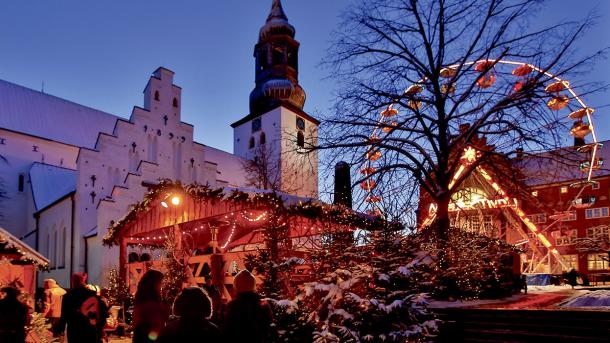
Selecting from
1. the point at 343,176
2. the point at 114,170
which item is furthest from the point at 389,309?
the point at 114,170

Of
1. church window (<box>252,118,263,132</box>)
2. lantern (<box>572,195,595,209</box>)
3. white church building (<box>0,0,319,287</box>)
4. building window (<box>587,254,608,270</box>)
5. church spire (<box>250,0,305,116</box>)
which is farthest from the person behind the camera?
church window (<box>252,118,263,132</box>)

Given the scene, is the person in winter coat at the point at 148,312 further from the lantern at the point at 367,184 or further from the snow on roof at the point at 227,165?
the snow on roof at the point at 227,165

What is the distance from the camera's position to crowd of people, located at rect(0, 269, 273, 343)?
3207mm

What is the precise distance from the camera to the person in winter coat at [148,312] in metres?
4.19

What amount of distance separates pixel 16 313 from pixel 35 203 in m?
31.9

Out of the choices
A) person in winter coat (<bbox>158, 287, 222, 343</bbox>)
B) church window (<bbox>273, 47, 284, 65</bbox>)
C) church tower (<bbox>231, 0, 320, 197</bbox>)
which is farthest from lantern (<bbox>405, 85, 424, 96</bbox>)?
A: church window (<bbox>273, 47, 284, 65</bbox>)

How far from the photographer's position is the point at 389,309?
6.20m

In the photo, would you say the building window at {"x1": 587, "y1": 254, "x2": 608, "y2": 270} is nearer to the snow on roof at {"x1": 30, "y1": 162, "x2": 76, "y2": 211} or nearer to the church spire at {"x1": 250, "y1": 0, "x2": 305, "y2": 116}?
the church spire at {"x1": 250, "y1": 0, "x2": 305, "y2": 116}

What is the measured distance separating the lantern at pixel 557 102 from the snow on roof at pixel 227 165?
128 feet

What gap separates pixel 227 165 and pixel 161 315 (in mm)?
47495

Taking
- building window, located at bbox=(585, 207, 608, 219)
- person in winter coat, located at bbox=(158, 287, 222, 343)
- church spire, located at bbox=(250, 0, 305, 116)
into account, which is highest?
church spire, located at bbox=(250, 0, 305, 116)

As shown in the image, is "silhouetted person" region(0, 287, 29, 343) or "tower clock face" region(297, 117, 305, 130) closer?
"silhouetted person" region(0, 287, 29, 343)

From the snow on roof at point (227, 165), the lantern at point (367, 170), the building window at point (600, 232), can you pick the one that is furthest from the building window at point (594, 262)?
the lantern at point (367, 170)

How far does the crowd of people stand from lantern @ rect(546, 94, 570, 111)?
417 inches
